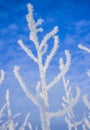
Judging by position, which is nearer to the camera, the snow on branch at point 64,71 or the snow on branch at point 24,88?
the snow on branch at point 24,88

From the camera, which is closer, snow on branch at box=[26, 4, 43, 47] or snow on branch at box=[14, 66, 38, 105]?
snow on branch at box=[14, 66, 38, 105]

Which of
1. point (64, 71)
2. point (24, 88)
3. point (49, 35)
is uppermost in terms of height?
point (49, 35)

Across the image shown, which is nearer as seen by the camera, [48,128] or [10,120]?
[48,128]

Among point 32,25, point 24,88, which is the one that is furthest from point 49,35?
point 24,88

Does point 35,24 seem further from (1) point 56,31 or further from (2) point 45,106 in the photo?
(2) point 45,106

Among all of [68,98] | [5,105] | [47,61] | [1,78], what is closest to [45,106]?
[47,61]

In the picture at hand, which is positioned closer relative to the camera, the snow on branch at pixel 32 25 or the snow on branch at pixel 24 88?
the snow on branch at pixel 24 88

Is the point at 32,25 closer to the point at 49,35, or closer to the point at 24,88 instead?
the point at 49,35

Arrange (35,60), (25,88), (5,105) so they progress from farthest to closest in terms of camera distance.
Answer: (5,105), (35,60), (25,88)

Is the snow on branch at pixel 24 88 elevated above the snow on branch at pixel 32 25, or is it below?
below

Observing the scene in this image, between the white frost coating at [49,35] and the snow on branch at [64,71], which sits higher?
the white frost coating at [49,35]

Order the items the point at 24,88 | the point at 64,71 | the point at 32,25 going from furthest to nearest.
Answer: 1. the point at 32,25
2. the point at 64,71
3. the point at 24,88
